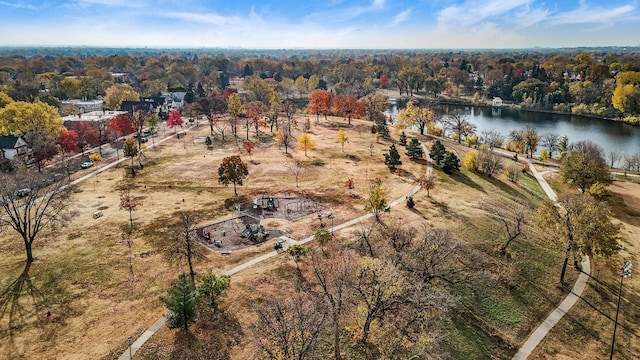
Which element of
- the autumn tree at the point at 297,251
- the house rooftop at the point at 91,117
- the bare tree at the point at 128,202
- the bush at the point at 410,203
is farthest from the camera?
the house rooftop at the point at 91,117

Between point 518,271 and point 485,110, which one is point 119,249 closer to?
point 518,271

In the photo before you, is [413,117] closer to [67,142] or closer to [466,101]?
[67,142]

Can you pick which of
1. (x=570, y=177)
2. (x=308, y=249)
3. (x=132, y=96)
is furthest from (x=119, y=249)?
(x=132, y=96)

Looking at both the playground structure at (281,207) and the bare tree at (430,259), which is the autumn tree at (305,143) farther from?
the bare tree at (430,259)

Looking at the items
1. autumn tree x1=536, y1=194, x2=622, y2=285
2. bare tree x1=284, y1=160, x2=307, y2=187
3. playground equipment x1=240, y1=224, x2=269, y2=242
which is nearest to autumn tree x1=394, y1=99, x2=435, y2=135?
bare tree x1=284, y1=160, x2=307, y2=187

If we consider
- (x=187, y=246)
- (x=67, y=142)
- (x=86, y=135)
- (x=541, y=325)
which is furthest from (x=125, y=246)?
(x=86, y=135)

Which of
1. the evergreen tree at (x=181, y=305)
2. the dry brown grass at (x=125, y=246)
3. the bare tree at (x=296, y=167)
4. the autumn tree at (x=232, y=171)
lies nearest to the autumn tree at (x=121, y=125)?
the dry brown grass at (x=125, y=246)
